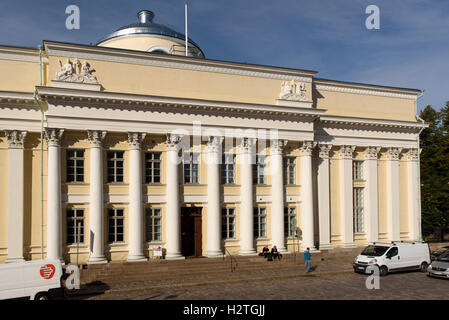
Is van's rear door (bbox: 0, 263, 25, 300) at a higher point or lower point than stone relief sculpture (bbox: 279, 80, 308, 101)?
lower

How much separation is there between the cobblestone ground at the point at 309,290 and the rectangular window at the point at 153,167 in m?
7.49

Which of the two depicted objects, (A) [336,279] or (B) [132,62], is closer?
(A) [336,279]

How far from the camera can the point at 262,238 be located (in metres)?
28.7

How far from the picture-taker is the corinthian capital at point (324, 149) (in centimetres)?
3131

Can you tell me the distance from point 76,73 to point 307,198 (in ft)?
52.5

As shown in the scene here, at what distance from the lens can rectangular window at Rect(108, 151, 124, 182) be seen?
2545 centimetres

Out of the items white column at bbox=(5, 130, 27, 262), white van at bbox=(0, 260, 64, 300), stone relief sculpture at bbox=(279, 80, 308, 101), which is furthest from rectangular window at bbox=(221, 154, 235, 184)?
white van at bbox=(0, 260, 64, 300)

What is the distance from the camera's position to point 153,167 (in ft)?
86.5

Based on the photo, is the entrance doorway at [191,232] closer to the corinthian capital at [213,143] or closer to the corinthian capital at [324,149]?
the corinthian capital at [213,143]

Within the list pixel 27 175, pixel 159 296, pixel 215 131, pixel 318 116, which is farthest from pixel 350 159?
pixel 27 175

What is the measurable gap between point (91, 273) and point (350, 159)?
19279 mm

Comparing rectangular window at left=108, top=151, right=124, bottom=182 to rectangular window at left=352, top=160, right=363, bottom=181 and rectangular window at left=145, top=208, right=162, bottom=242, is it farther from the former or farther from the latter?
rectangular window at left=352, top=160, right=363, bottom=181

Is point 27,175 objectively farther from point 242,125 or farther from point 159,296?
point 242,125

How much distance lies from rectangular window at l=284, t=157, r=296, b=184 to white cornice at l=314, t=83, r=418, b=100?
5.58 metres
